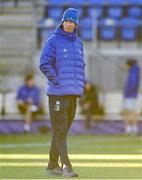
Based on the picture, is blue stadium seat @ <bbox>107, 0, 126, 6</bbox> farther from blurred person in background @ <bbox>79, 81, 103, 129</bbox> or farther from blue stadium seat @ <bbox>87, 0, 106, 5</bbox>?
blurred person in background @ <bbox>79, 81, 103, 129</bbox>

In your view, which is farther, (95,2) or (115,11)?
(115,11)

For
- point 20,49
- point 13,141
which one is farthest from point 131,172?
point 20,49

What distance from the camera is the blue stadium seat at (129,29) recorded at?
22116mm

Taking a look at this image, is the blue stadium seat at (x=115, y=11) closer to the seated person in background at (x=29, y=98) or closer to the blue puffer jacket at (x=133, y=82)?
the seated person in background at (x=29, y=98)

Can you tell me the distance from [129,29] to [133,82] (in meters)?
6.06

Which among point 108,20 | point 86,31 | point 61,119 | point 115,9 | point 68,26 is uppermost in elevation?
point 115,9

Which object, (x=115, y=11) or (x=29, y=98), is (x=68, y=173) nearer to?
(x=29, y=98)

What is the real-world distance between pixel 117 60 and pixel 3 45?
346cm

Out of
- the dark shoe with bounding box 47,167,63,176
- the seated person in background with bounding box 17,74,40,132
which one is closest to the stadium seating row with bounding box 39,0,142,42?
the seated person in background with bounding box 17,74,40,132

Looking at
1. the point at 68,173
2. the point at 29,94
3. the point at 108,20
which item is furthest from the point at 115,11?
the point at 68,173

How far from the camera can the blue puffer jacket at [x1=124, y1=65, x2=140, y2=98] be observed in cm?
1648

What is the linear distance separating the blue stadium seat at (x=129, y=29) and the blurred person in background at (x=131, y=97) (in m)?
5.44

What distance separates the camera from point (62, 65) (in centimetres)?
778

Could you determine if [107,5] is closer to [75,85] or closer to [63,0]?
[63,0]
